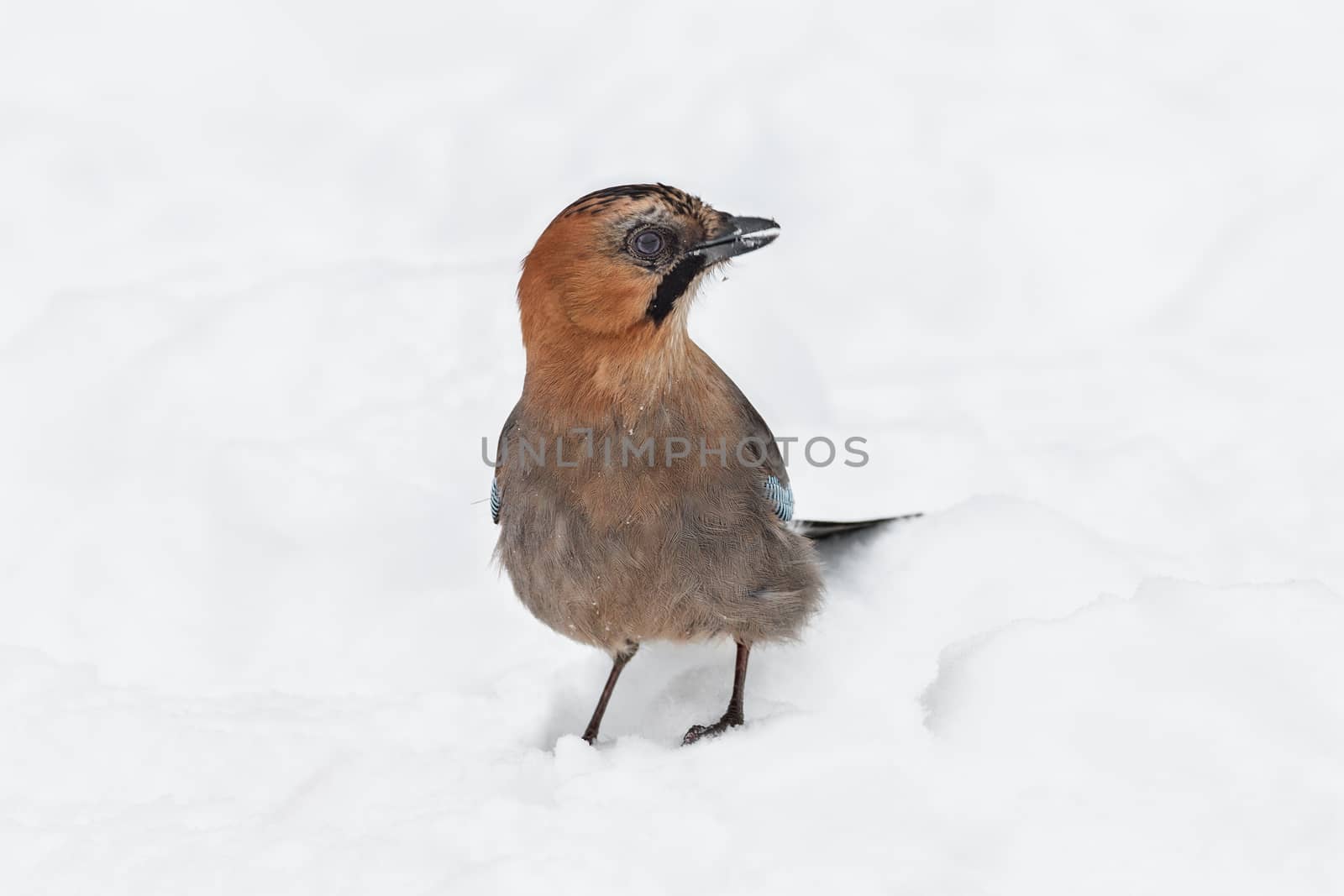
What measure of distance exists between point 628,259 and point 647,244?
0.06 metres

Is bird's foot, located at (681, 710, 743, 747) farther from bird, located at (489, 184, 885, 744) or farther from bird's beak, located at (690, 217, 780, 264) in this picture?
bird's beak, located at (690, 217, 780, 264)

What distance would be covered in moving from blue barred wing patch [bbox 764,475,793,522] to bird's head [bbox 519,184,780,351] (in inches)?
19.8

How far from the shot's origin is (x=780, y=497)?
357 centimetres

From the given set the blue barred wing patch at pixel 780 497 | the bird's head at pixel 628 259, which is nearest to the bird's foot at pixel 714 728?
the blue barred wing patch at pixel 780 497

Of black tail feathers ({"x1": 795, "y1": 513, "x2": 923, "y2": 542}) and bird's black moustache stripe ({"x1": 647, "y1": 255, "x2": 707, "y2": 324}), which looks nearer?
bird's black moustache stripe ({"x1": 647, "y1": 255, "x2": 707, "y2": 324})

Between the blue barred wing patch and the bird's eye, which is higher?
the bird's eye

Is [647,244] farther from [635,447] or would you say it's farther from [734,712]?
[734,712]

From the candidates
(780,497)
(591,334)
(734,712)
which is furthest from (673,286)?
(734,712)

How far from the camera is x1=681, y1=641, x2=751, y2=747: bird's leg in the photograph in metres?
3.42

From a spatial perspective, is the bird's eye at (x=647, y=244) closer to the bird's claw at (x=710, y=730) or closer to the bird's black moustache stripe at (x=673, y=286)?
the bird's black moustache stripe at (x=673, y=286)

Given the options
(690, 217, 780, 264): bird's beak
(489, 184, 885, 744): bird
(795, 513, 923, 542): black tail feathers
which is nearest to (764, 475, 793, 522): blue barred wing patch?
(489, 184, 885, 744): bird

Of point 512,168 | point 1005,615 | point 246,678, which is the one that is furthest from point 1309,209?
point 246,678

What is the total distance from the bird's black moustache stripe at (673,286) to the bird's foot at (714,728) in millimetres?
1048

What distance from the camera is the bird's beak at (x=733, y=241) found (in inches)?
127
